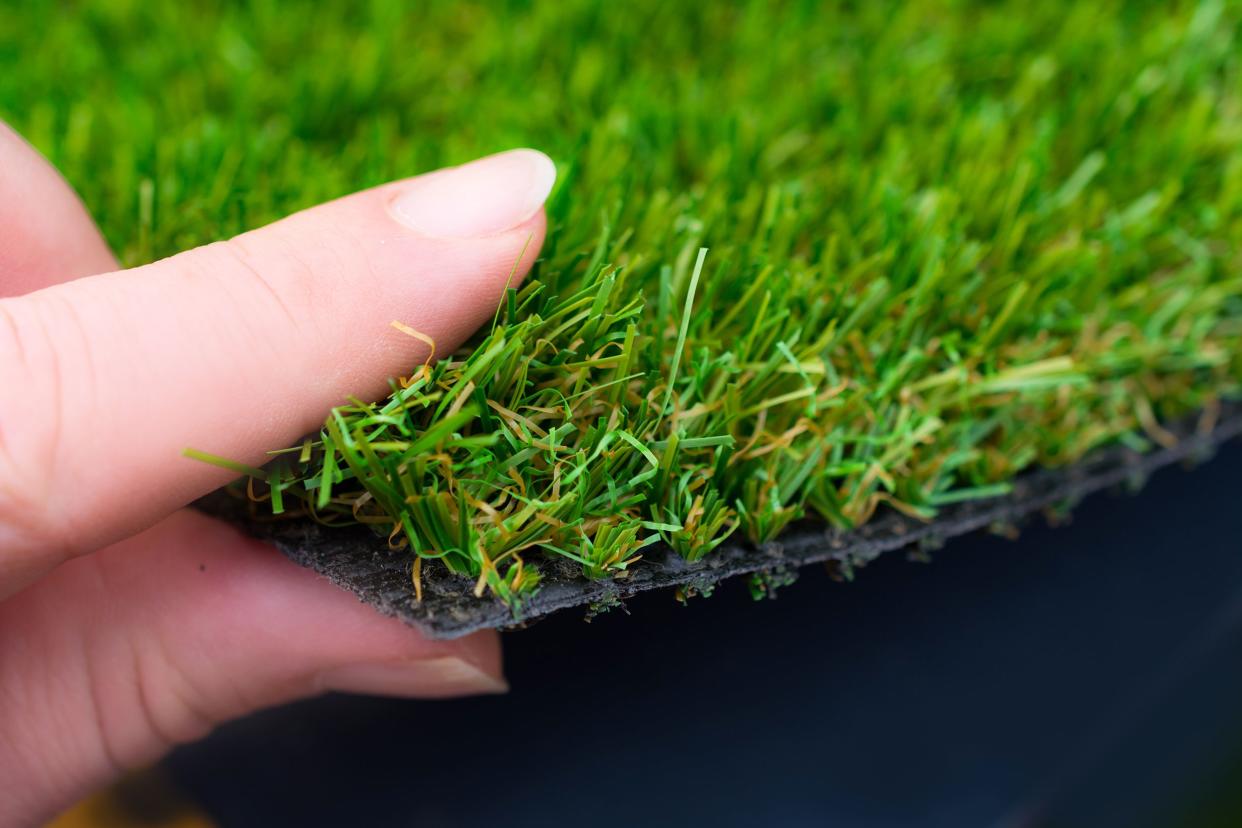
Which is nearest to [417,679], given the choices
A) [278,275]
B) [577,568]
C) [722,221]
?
[577,568]

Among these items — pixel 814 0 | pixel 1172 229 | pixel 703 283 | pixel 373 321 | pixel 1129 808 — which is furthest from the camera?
pixel 814 0

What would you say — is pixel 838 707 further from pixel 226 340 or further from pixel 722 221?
pixel 226 340

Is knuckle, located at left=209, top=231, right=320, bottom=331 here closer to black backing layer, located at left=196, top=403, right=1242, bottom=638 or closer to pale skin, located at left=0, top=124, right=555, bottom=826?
pale skin, located at left=0, top=124, right=555, bottom=826

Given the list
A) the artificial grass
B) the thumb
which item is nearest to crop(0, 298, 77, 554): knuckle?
the thumb

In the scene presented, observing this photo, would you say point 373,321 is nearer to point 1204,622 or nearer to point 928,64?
point 928,64

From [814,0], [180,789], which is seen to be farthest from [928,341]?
[180,789]

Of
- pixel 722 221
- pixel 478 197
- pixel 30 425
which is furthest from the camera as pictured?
pixel 722 221
